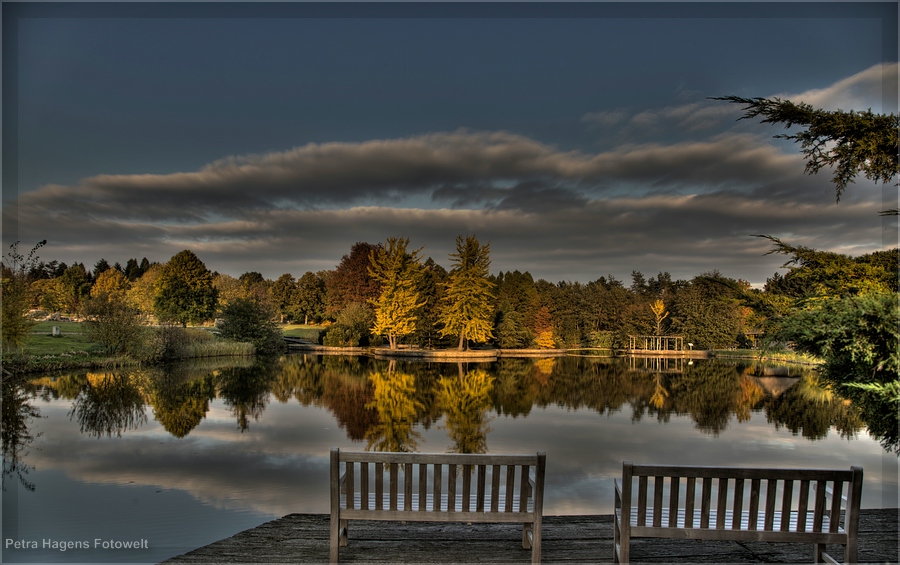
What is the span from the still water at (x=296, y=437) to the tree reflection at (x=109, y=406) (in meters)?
0.05

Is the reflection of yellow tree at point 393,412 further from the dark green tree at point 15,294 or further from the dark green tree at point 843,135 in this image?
the dark green tree at point 15,294

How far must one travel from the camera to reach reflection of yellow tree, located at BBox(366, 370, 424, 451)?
34.8ft

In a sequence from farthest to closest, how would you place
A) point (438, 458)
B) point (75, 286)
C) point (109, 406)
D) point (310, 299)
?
point (310, 299) → point (75, 286) → point (109, 406) → point (438, 458)

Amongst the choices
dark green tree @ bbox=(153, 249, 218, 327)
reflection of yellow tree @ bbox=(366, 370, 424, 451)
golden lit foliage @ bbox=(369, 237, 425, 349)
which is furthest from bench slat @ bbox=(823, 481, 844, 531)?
dark green tree @ bbox=(153, 249, 218, 327)

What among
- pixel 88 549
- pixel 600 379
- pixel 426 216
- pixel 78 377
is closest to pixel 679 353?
pixel 600 379

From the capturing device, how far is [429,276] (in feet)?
128

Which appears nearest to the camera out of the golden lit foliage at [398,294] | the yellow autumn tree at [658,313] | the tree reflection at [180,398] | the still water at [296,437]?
the still water at [296,437]

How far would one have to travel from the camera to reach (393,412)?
46.4 ft

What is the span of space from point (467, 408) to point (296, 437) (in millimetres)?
5281

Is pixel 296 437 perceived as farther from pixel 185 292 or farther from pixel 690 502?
pixel 185 292

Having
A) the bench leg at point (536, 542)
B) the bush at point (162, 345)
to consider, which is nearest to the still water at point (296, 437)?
the bush at point (162, 345)

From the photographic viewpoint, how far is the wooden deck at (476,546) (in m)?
3.85

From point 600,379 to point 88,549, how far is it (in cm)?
2032

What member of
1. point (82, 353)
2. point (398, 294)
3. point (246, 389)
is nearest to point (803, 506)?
point (246, 389)
